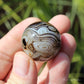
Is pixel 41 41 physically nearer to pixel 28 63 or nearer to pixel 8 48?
pixel 28 63

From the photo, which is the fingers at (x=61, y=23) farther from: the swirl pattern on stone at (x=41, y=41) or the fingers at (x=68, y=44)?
the swirl pattern on stone at (x=41, y=41)

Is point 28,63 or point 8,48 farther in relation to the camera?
point 8,48

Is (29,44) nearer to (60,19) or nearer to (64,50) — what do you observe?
(64,50)

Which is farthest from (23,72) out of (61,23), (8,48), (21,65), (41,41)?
(61,23)

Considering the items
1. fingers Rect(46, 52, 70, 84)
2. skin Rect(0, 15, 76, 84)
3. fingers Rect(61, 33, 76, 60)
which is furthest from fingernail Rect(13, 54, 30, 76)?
fingers Rect(61, 33, 76, 60)

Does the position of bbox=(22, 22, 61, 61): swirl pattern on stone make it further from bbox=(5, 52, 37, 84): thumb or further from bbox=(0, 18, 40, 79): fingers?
bbox=(0, 18, 40, 79): fingers

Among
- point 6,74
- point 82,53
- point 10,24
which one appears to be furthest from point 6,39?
point 10,24

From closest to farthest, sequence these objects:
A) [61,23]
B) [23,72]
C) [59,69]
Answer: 1. [23,72]
2. [59,69]
3. [61,23]
